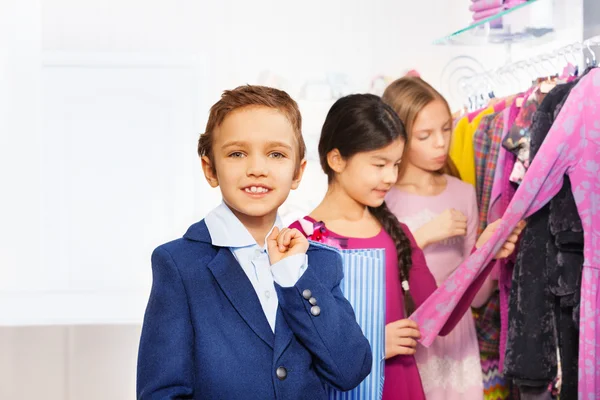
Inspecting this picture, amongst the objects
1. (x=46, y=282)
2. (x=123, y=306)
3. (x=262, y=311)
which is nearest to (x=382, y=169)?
(x=262, y=311)

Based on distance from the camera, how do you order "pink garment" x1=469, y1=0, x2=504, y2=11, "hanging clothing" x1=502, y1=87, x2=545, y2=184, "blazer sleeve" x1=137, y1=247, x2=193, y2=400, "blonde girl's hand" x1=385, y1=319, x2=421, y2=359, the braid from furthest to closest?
1. "pink garment" x1=469, y1=0, x2=504, y2=11
2. "hanging clothing" x1=502, y1=87, x2=545, y2=184
3. the braid
4. "blonde girl's hand" x1=385, y1=319, x2=421, y2=359
5. "blazer sleeve" x1=137, y1=247, x2=193, y2=400

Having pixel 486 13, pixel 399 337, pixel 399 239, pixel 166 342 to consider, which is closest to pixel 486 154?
pixel 486 13

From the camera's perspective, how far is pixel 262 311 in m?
1.30

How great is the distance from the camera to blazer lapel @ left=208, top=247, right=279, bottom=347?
128 cm

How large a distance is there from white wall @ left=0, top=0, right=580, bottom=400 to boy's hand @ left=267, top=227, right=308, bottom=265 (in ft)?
6.63

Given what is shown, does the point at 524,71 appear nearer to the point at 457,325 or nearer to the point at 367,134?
the point at 457,325

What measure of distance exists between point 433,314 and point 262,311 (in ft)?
2.94

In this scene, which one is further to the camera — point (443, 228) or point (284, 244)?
point (443, 228)

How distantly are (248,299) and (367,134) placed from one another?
2.72ft

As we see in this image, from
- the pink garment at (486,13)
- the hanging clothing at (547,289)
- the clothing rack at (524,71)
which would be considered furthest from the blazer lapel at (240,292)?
the pink garment at (486,13)

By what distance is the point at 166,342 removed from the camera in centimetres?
125

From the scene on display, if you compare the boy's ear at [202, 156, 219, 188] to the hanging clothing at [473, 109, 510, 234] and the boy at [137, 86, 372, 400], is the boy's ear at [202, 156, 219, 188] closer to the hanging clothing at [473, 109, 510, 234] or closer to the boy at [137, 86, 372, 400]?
the boy at [137, 86, 372, 400]

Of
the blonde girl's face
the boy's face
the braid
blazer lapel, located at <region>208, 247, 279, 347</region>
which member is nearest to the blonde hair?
the blonde girl's face

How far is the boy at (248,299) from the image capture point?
126 cm
